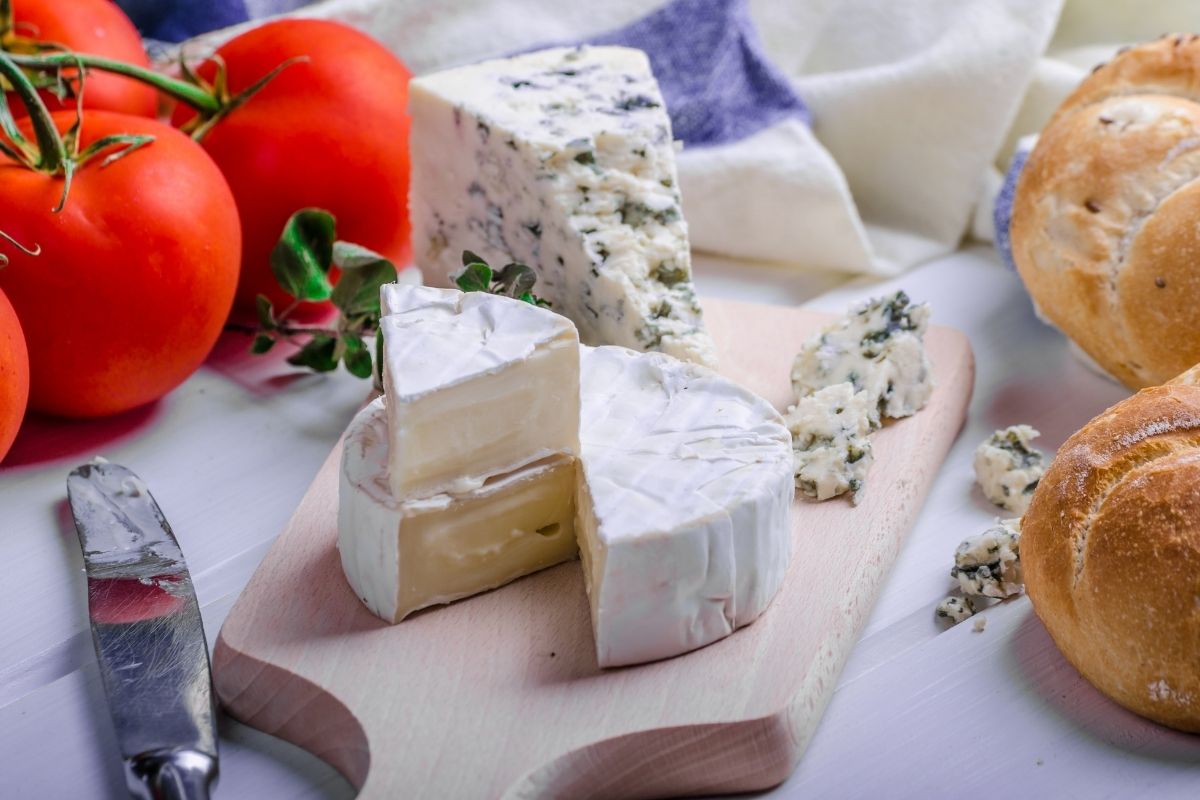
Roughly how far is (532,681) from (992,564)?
51 centimetres

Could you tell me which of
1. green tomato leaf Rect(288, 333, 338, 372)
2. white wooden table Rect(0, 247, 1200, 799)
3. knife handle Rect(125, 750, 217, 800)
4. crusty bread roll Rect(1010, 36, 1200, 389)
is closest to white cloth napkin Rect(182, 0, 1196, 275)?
white wooden table Rect(0, 247, 1200, 799)

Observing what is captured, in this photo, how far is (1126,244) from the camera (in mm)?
1550

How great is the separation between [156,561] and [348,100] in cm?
81

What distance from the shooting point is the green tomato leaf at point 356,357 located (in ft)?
5.70

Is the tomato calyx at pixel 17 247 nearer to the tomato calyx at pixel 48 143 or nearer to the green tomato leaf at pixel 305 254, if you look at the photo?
the tomato calyx at pixel 48 143

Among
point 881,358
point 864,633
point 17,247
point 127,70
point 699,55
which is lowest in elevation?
point 864,633

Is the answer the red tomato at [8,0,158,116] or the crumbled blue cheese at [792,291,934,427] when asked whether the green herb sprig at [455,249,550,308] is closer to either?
the crumbled blue cheese at [792,291,934,427]

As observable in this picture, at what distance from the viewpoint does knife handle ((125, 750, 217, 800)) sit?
1062mm

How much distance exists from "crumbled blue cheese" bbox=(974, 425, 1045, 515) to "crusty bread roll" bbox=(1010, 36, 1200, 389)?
0.17 metres

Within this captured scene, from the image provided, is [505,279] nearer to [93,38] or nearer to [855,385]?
[855,385]

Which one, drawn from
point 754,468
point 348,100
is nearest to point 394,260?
point 348,100

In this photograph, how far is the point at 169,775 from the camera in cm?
107

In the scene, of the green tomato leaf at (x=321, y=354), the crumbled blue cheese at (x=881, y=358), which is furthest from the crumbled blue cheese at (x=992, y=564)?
the green tomato leaf at (x=321, y=354)

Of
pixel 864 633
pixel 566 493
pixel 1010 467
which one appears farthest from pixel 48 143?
pixel 1010 467
